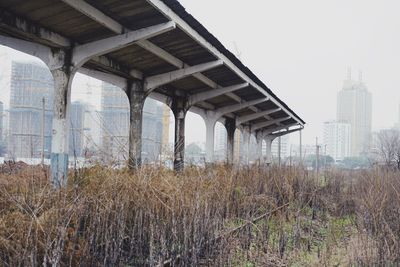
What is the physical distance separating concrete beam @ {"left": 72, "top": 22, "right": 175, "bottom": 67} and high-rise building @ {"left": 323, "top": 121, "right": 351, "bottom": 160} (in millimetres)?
62259

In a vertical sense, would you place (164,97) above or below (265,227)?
above

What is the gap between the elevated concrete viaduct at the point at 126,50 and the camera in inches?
265

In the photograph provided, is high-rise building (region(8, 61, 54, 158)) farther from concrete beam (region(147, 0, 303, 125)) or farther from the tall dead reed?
the tall dead reed

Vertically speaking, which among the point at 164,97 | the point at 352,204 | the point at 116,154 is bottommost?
the point at 352,204

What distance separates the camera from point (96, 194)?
4.95 meters

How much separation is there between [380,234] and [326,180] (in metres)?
8.21

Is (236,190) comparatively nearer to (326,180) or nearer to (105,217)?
(105,217)

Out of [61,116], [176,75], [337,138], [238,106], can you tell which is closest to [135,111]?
[176,75]

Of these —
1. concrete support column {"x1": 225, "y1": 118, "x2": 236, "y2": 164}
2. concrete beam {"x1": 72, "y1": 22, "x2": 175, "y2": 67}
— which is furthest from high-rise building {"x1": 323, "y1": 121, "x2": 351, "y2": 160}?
concrete beam {"x1": 72, "y1": 22, "x2": 175, "y2": 67}

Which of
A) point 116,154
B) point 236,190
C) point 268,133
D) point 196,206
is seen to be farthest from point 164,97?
point 268,133

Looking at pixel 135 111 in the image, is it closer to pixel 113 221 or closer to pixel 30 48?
pixel 30 48

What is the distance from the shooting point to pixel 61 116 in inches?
306

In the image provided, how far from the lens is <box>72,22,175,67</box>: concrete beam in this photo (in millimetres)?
7359

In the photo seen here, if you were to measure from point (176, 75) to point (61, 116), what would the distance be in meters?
3.57
